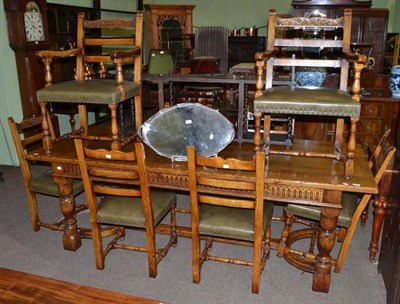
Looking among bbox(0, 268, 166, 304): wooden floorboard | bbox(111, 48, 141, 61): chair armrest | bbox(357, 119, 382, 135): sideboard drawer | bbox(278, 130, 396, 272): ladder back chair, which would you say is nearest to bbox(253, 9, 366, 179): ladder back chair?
bbox(278, 130, 396, 272): ladder back chair

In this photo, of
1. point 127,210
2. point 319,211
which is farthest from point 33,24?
point 319,211

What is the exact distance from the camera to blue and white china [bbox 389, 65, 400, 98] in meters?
4.25

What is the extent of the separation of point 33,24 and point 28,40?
8.7 inches

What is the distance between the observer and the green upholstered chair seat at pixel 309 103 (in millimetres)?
2268

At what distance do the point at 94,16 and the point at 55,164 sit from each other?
4030mm

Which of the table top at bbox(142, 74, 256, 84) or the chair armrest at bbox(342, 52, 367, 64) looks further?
the table top at bbox(142, 74, 256, 84)

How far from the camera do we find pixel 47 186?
301cm

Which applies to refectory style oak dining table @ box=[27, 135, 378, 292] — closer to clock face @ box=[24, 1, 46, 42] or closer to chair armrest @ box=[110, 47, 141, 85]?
chair armrest @ box=[110, 47, 141, 85]

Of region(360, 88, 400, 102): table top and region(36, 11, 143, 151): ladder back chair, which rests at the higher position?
region(36, 11, 143, 151): ladder back chair

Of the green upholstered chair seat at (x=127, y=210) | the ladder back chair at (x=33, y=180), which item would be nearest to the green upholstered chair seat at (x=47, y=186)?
the ladder back chair at (x=33, y=180)

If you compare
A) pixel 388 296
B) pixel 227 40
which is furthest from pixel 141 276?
pixel 227 40

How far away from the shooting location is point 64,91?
2.71 metres

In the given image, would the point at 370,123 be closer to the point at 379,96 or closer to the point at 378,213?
the point at 379,96

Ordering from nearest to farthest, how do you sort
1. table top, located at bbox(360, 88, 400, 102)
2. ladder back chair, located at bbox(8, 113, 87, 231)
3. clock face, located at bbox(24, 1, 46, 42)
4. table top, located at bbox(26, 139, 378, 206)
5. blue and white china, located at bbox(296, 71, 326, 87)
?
table top, located at bbox(26, 139, 378, 206)
ladder back chair, located at bbox(8, 113, 87, 231)
blue and white china, located at bbox(296, 71, 326, 87)
table top, located at bbox(360, 88, 400, 102)
clock face, located at bbox(24, 1, 46, 42)
